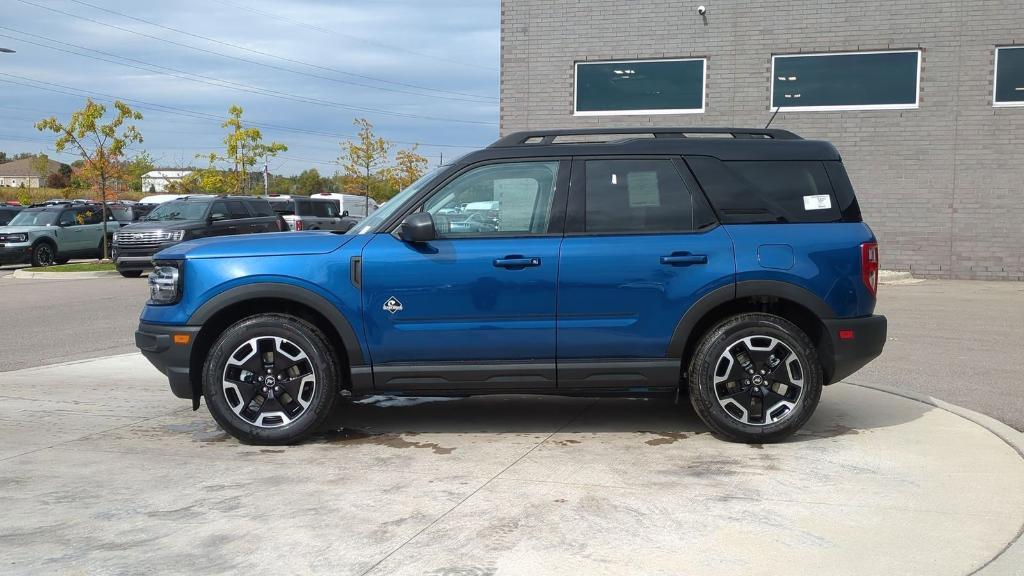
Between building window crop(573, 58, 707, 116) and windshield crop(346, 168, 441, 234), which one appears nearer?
windshield crop(346, 168, 441, 234)

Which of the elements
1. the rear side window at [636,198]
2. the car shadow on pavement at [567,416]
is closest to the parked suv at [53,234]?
the car shadow on pavement at [567,416]

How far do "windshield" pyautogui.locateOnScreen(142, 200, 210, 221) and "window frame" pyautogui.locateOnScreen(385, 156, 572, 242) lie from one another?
57.8ft

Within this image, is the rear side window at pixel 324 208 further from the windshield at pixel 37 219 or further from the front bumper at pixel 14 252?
the front bumper at pixel 14 252

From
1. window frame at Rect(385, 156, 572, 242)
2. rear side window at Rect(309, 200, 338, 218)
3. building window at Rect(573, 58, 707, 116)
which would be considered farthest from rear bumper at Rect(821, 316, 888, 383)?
rear side window at Rect(309, 200, 338, 218)

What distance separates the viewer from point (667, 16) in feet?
68.4

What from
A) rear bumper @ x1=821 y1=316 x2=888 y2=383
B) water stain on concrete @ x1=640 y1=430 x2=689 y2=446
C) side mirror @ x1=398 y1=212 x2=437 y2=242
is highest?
side mirror @ x1=398 y1=212 x2=437 y2=242

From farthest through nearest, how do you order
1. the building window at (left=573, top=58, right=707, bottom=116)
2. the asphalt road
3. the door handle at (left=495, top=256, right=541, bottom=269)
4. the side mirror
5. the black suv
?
the black suv, the building window at (left=573, top=58, right=707, bottom=116), the asphalt road, the door handle at (left=495, top=256, right=541, bottom=269), the side mirror

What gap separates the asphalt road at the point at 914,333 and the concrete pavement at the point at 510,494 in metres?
1.25

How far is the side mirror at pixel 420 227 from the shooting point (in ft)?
19.4

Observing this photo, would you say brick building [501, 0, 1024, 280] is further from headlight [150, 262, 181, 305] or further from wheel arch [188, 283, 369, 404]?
headlight [150, 262, 181, 305]

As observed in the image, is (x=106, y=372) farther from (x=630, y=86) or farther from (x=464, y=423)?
(x=630, y=86)

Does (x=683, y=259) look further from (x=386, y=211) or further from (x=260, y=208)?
(x=260, y=208)

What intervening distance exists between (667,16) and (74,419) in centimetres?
1656

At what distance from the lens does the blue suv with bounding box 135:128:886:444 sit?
6.05 m
